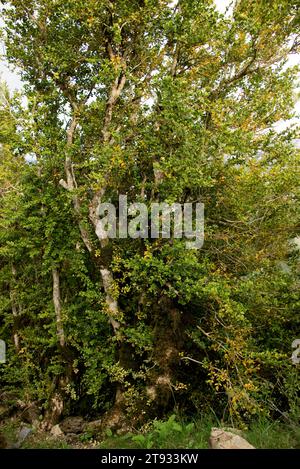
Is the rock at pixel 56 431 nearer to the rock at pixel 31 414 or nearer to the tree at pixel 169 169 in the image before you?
the rock at pixel 31 414

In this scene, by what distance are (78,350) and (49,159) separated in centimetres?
628

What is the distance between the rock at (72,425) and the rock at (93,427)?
24cm

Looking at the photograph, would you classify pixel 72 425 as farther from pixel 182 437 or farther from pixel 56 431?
pixel 182 437

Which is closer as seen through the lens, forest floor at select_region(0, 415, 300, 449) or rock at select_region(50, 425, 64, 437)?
forest floor at select_region(0, 415, 300, 449)

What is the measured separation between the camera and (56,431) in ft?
34.9

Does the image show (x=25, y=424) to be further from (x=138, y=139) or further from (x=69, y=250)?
(x=138, y=139)

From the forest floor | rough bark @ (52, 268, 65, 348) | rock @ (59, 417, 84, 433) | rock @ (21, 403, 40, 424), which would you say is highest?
rough bark @ (52, 268, 65, 348)

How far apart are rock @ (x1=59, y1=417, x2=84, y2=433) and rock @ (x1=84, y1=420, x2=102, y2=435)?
236 mm

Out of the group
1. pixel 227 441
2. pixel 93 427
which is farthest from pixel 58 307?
pixel 227 441

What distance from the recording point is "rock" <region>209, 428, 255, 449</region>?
5998mm

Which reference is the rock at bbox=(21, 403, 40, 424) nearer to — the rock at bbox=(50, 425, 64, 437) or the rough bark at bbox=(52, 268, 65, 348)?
the rock at bbox=(50, 425, 64, 437)

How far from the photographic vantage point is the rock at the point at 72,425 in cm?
1047

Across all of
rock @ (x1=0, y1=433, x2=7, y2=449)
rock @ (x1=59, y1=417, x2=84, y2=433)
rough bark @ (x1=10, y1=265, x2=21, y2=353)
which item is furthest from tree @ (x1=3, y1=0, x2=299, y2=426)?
rock @ (x1=0, y1=433, x2=7, y2=449)
